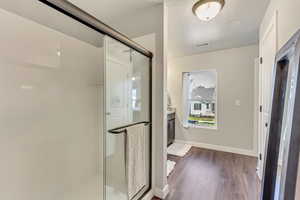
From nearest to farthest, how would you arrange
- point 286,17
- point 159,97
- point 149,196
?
point 286,17
point 149,196
point 159,97

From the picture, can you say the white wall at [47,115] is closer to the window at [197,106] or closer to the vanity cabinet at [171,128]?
the vanity cabinet at [171,128]

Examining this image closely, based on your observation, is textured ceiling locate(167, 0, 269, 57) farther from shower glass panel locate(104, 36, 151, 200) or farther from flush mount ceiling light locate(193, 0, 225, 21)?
shower glass panel locate(104, 36, 151, 200)

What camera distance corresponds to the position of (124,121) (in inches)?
65.9

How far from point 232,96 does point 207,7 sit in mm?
2499

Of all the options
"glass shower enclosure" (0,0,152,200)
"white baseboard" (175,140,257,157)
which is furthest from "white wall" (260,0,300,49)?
"white baseboard" (175,140,257,157)

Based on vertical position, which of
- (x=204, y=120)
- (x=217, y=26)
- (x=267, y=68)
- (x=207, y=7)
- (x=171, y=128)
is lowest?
(x=171, y=128)

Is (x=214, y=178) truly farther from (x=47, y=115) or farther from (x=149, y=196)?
(x=47, y=115)

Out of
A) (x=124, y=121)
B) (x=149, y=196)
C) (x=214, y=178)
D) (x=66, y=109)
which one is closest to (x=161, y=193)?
(x=149, y=196)

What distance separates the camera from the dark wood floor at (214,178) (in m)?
1.89

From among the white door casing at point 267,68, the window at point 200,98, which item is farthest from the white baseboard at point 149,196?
the window at point 200,98

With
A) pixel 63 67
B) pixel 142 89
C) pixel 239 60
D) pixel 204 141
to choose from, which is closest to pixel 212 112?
pixel 204 141

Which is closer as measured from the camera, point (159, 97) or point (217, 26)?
point (159, 97)

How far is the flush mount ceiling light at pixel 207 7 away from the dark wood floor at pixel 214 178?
227cm

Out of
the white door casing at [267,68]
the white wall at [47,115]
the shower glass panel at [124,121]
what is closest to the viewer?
the white wall at [47,115]
